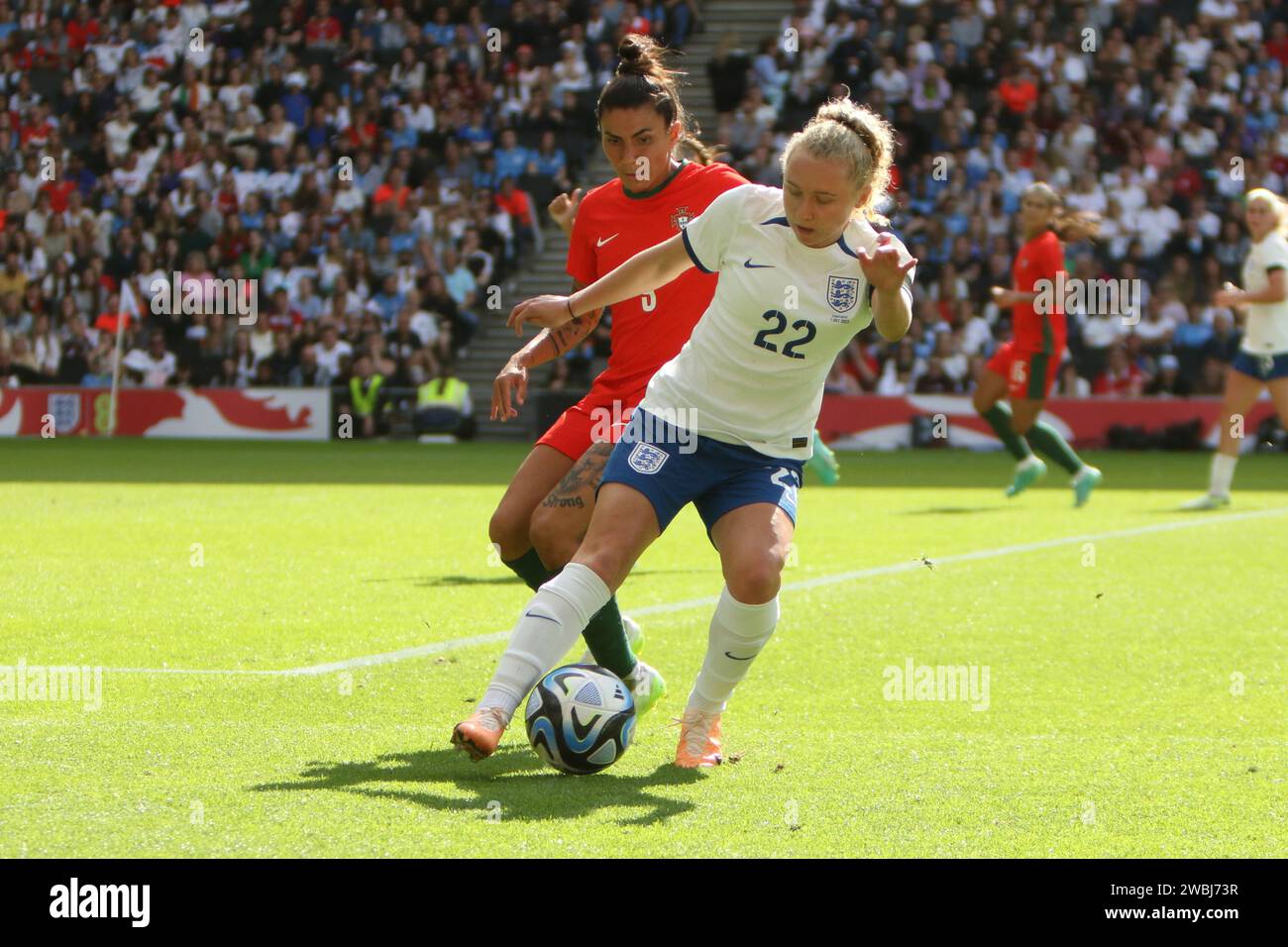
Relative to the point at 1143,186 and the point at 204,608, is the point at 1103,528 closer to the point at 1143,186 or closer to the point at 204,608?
the point at 204,608

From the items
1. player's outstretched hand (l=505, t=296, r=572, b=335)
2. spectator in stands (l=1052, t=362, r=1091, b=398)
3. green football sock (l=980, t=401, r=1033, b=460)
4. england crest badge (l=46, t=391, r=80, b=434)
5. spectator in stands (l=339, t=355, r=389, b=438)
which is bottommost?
england crest badge (l=46, t=391, r=80, b=434)

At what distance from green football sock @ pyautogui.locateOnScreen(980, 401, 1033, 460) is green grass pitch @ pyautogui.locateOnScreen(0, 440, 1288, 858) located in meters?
1.86

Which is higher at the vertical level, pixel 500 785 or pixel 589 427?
pixel 589 427

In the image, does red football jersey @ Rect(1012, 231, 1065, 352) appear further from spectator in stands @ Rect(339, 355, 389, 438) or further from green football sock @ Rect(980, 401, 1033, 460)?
spectator in stands @ Rect(339, 355, 389, 438)

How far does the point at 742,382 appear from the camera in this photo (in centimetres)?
545

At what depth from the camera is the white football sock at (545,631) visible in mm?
5129

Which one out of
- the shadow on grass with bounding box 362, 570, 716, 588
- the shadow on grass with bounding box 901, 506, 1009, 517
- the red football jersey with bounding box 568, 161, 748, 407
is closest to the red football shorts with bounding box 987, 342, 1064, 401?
the shadow on grass with bounding box 901, 506, 1009, 517

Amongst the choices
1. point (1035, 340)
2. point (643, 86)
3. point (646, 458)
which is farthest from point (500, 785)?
point (1035, 340)

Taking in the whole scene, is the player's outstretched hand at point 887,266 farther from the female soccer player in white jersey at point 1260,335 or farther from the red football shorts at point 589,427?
the female soccer player in white jersey at point 1260,335

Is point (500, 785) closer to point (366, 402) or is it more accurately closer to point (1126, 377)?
point (1126, 377)

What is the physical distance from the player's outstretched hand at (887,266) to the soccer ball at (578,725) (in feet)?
4.67

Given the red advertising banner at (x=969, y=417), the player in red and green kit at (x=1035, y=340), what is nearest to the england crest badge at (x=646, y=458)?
the player in red and green kit at (x=1035, y=340)

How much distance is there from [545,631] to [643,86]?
209 cm

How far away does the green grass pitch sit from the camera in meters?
4.59
